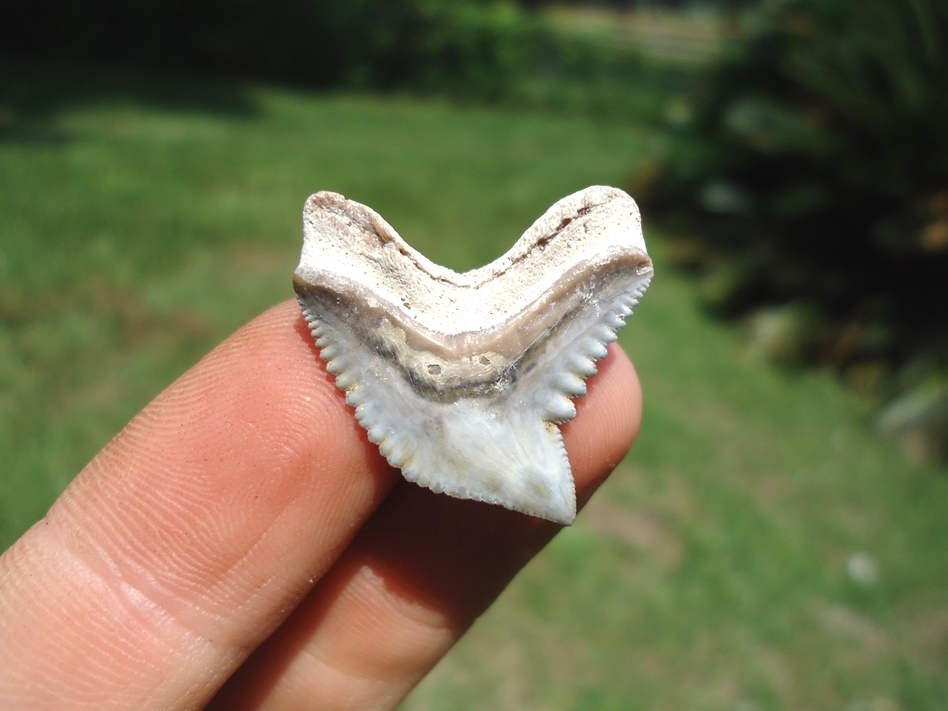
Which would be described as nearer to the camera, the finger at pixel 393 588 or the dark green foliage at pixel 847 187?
the finger at pixel 393 588

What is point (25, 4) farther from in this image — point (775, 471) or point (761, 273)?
point (775, 471)

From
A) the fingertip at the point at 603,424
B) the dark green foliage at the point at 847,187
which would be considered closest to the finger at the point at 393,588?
the fingertip at the point at 603,424

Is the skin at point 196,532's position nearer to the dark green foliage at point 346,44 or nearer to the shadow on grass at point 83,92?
the shadow on grass at point 83,92

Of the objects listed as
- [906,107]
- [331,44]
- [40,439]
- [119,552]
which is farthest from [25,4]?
[119,552]

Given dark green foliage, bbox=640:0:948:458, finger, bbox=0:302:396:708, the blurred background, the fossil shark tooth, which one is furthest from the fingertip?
dark green foliage, bbox=640:0:948:458

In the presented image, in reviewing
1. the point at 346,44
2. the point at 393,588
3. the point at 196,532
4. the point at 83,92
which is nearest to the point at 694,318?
the point at 393,588
